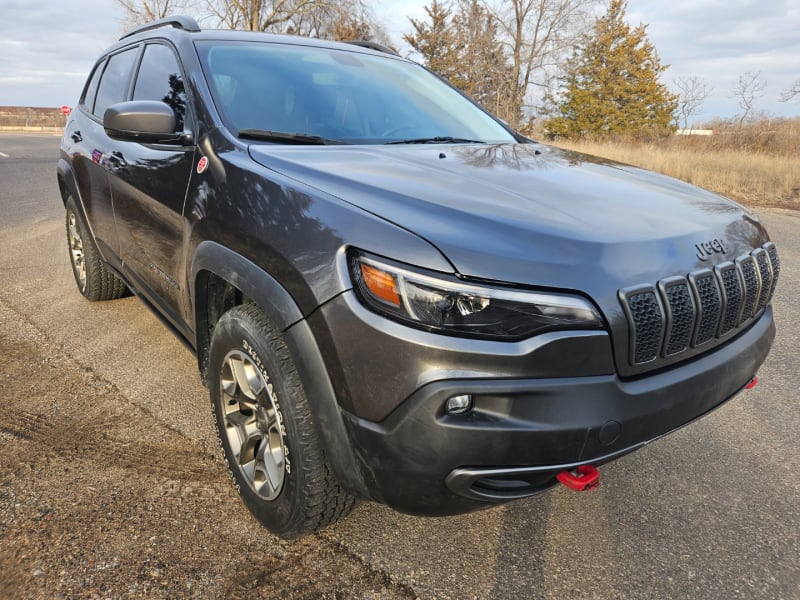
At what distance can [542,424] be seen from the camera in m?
1.50

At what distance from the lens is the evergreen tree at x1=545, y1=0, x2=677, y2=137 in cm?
3394

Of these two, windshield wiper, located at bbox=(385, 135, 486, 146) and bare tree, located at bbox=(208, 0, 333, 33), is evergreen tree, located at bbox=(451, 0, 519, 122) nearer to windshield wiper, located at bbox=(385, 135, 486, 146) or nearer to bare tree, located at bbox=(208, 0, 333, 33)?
bare tree, located at bbox=(208, 0, 333, 33)

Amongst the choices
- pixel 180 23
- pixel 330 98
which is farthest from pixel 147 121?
pixel 180 23

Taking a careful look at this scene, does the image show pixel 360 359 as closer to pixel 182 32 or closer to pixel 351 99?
pixel 351 99

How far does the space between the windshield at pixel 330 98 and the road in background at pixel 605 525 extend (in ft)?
4.77

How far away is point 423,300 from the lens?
1505mm

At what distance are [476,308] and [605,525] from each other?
119 centimetres

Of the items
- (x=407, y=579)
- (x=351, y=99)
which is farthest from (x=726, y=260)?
(x=351, y=99)

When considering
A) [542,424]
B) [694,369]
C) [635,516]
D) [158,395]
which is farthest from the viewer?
[158,395]

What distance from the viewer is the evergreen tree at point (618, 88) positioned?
111ft

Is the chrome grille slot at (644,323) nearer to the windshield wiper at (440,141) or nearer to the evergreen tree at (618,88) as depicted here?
the windshield wiper at (440,141)

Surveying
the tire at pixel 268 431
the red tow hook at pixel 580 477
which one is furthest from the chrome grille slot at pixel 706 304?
the tire at pixel 268 431

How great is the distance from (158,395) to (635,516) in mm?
2304

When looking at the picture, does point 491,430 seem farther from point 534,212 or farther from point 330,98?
point 330,98
